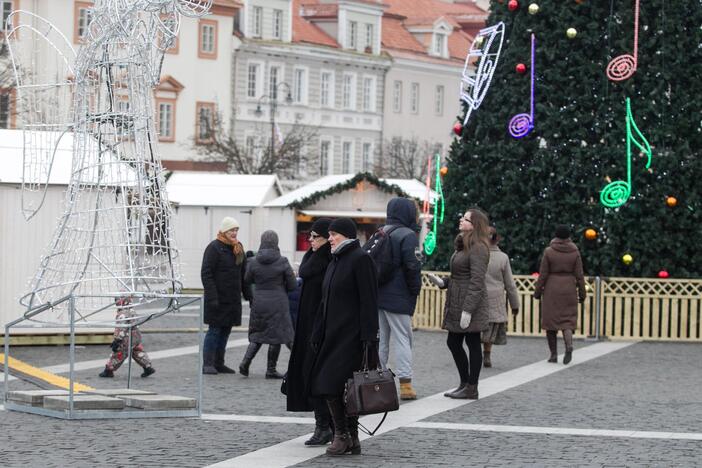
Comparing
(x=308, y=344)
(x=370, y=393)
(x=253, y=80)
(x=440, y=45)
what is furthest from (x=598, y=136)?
(x=440, y=45)

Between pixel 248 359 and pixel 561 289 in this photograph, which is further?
pixel 561 289

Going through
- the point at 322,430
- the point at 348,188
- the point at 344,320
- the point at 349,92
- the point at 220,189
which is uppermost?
the point at 349,92

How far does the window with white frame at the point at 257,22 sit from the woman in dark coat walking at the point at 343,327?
6293 centimetres

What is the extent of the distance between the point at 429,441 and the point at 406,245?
2768 mm

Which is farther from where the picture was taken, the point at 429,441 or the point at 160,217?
the point at 160,217

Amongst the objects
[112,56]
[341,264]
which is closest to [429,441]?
[341,264]

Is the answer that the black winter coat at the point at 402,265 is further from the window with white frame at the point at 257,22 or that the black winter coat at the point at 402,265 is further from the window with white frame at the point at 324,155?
the window with white frame at the point at 324,155

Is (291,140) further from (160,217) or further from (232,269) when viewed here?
(160,217)

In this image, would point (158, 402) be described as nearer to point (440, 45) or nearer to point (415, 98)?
point (415, 98)

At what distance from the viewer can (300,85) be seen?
76.3 meters

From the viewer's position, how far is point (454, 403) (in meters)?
14.7

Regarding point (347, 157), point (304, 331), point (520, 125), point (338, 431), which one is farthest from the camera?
point (347, 157)

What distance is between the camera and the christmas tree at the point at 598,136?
24141 mm

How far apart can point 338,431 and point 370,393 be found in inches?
16.4
